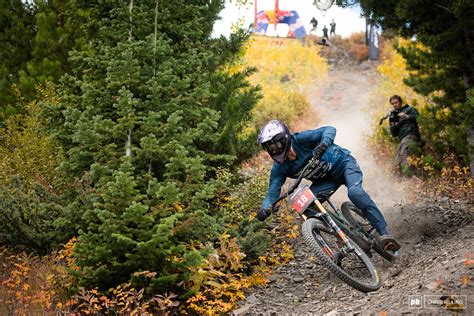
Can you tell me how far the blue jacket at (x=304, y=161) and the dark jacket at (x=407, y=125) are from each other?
6.73 m

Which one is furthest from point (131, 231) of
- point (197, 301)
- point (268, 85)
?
point (268, 85)

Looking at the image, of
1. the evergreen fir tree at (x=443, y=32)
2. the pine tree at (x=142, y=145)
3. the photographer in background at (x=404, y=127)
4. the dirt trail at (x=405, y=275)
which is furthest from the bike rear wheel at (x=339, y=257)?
the photographer in background at (x=404, y=127)

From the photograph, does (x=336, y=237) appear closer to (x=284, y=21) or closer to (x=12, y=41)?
(x=12, y=41)

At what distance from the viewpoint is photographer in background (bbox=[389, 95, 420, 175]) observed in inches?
537

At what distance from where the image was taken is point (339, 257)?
22.1 feet

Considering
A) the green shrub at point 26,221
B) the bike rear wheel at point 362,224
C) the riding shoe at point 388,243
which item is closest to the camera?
the riding shoe at point 388,243

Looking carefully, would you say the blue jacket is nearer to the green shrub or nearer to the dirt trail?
the dirt trail

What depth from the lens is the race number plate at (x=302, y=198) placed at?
22.3 feet

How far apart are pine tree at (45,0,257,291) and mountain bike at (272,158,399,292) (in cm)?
100

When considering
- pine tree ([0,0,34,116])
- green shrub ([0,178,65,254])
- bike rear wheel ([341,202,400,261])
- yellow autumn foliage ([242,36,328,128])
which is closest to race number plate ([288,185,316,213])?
bike rear wheel ([341,202,400,261])

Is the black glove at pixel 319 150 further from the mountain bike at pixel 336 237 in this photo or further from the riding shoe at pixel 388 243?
the riding shoe at pixel 388 243

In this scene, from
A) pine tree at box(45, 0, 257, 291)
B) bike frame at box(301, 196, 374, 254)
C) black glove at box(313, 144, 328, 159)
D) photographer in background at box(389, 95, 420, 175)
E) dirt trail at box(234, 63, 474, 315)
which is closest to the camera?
dirt trail at box(234, 63, 474, 315)

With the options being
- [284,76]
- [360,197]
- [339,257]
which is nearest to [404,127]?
[360,197]

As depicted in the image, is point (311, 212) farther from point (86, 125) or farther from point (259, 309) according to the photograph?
point (86, 125)
